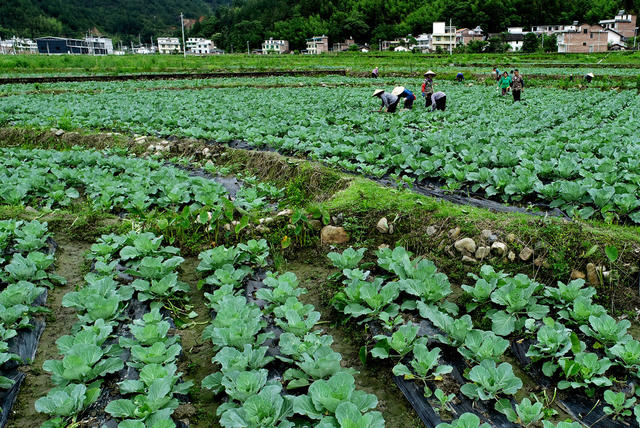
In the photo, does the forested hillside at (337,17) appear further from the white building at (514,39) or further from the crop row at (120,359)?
the crop row at (120,359)

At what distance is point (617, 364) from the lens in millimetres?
3092

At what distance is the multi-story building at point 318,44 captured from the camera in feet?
314

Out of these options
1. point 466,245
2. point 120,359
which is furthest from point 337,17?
point 120,359

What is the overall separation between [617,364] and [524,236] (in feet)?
5.97

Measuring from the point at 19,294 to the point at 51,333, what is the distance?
1.45 ft

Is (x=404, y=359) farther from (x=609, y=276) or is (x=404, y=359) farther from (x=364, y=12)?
(x=364, y=12)

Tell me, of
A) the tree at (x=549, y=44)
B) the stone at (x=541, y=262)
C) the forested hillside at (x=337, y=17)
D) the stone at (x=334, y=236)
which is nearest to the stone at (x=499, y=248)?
the stone at (x=541, y=262)

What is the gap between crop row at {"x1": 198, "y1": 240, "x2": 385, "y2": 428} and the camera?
2.53 metres

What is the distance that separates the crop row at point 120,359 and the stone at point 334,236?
188cm

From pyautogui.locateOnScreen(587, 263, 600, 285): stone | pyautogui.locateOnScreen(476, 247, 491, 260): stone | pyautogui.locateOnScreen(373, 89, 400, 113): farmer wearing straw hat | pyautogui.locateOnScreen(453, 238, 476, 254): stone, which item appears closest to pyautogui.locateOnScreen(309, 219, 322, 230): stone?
pyautogui.locateOnScreen(453, 238, 476, 254): stone

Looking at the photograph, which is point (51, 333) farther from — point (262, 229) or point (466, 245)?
point (466, 245)

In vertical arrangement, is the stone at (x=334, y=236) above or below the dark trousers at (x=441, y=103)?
below

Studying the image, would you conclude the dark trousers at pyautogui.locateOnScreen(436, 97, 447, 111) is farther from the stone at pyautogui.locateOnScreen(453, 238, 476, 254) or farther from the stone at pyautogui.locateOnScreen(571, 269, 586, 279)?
the stone at pyautogui.locateOnScreen(571, 269, 586, 279)

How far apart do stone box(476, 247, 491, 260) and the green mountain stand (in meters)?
145
